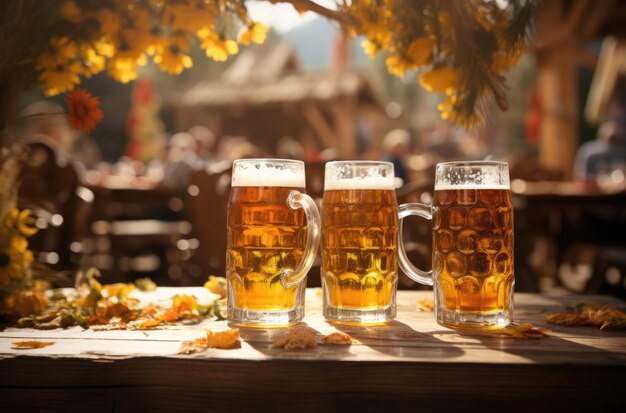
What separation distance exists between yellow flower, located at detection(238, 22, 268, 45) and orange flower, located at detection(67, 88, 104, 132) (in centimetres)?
41

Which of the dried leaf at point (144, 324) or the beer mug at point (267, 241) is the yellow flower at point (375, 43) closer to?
the beer mug at point (267, 241)

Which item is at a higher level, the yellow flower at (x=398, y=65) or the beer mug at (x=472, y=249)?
the yellow flower at (x=398, y=65)

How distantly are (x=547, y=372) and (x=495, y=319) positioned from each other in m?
0.27

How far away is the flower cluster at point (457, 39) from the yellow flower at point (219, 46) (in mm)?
297

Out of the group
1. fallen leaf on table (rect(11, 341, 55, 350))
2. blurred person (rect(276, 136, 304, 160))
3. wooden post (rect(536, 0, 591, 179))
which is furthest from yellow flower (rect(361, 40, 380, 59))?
wooden post (rect(536, 0, 591, 179))

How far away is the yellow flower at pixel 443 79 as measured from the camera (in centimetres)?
136

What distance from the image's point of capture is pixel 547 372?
78cm

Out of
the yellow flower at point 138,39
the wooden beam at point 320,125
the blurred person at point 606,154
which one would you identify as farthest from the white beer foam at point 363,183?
the wooden beam at point 320,125

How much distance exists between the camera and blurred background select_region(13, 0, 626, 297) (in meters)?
2.65

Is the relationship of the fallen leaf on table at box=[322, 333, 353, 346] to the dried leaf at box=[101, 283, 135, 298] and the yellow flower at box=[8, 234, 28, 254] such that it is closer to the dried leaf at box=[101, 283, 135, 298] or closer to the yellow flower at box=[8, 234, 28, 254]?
the dried leaf at box=[101, 283, 135, 298]

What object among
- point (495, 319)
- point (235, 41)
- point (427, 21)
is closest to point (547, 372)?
point (495, 319)

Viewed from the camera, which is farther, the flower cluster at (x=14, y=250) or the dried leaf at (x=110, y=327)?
the flower cluster at (x=14, y=250)

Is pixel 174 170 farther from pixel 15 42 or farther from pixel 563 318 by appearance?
pixel 563 318

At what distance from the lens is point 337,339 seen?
2.96ft
